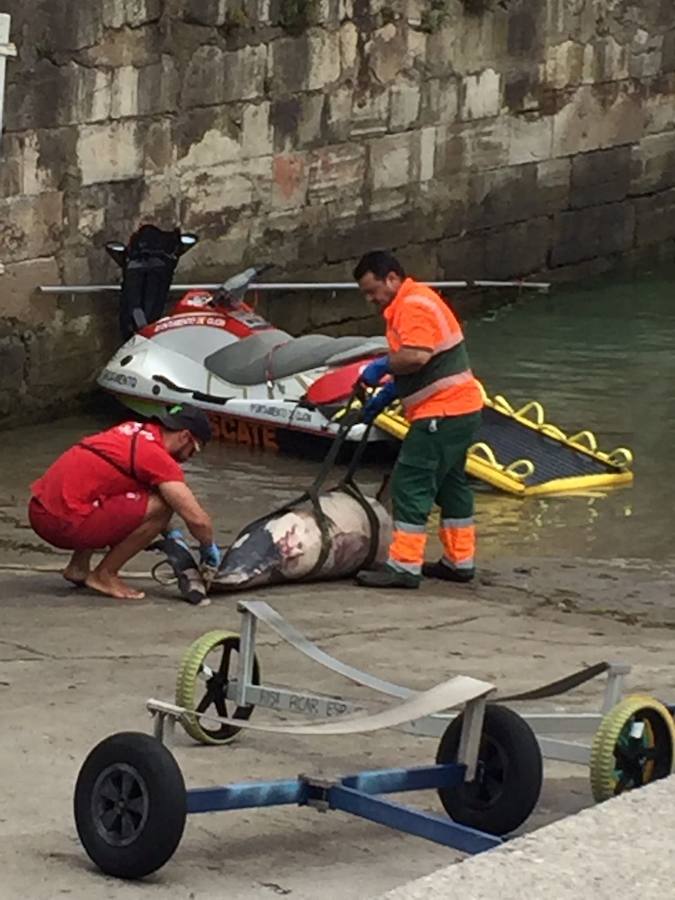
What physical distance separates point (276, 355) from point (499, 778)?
7387mm

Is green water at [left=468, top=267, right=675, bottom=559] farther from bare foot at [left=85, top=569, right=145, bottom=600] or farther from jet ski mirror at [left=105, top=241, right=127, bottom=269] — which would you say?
jet ski mirror at [left=105, top=241, right=127, bottom=269]

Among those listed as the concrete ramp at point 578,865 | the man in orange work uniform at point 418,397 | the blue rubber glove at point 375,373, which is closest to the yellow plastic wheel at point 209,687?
the concrete ramp at point 578,865

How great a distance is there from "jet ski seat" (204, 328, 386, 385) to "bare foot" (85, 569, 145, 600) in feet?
12.3

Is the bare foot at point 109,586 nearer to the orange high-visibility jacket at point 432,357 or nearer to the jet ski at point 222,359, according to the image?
the orange high-visibility jacket at point 432,357

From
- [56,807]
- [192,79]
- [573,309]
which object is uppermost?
[192,79]

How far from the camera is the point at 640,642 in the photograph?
8.12 meters

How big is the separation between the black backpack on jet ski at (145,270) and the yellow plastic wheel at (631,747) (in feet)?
26.4

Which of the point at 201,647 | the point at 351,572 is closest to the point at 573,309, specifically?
the point at 351,572

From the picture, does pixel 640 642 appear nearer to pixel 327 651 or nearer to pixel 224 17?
pixel 327 651

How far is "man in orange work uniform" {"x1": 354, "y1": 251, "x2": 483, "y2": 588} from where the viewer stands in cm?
899

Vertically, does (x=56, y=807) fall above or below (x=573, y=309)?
above

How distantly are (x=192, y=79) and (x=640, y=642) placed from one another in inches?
272

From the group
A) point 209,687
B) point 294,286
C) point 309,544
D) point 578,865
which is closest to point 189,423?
point 309,544

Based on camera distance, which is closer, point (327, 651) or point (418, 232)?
point (327, 651)
